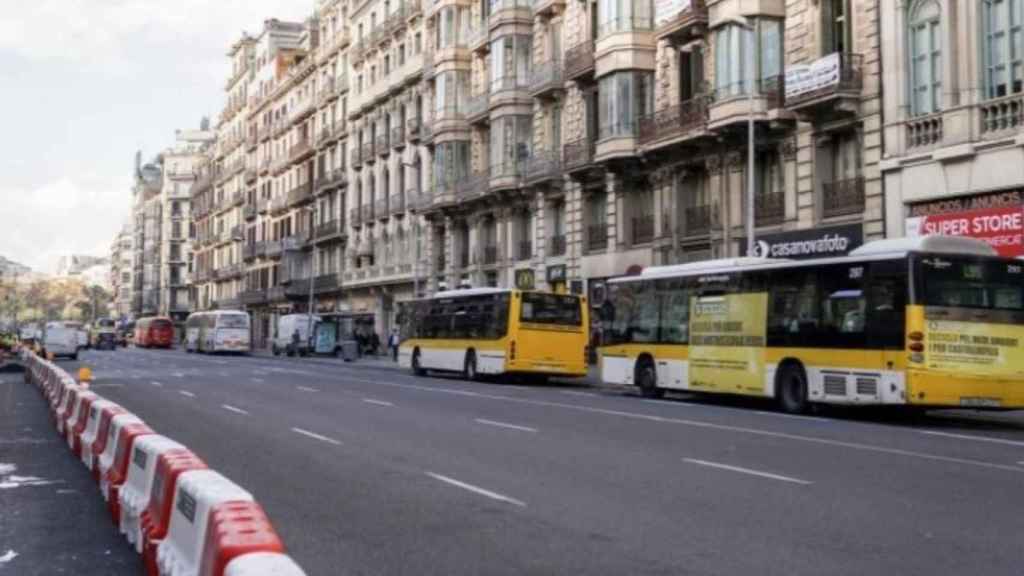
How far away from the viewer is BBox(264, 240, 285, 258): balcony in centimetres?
8697

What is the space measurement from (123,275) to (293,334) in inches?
4917

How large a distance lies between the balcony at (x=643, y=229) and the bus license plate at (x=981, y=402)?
66.7ft

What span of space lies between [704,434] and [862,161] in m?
15.3

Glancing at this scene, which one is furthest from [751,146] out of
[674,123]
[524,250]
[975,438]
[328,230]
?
[328,230]

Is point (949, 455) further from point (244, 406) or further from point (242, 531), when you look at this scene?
point (244, 406)

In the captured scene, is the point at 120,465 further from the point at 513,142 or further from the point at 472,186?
the point at 472,186

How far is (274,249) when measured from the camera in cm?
8869

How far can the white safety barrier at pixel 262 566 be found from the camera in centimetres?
385

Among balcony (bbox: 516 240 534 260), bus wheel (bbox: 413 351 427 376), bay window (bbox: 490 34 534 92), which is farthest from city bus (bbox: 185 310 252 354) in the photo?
bus wheel (bbox: 413 351 427 376)

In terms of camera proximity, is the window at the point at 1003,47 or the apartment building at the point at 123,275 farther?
the apartment building at the point at 123,275

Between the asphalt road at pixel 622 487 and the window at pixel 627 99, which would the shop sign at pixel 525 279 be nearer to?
the window at pixel 627 99

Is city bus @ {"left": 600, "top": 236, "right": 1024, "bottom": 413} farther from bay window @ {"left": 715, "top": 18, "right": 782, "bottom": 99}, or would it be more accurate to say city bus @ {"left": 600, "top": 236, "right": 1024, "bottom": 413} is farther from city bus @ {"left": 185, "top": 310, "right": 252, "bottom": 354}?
city bus @ {"left": 185, "top": 310, "right": 252, "bottom": 354}

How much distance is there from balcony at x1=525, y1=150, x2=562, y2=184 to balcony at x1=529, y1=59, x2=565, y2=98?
7.64ft

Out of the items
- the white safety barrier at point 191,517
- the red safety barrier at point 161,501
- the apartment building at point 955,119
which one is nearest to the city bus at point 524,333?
the apartment building at point 955,119
